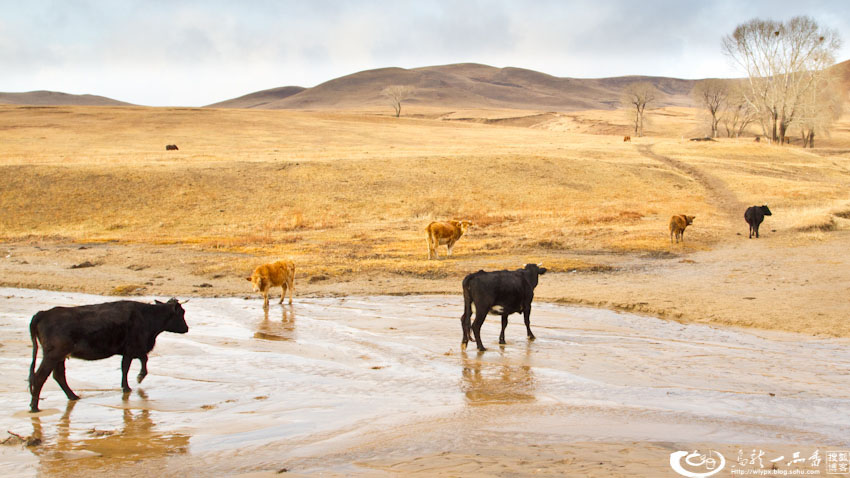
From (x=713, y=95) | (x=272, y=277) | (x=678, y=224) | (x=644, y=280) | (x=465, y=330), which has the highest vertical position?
(x=713, y=95)

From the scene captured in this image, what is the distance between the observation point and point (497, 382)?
10031mm

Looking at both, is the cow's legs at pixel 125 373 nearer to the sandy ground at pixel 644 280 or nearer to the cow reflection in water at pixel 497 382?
the cow reflection in water at pixel 497 382

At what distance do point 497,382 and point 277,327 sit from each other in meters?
6.06

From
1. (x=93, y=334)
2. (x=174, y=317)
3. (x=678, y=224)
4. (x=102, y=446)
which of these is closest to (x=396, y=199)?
(x=678, y=224)

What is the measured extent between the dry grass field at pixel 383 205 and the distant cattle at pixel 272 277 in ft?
7.07

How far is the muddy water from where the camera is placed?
7133 mm

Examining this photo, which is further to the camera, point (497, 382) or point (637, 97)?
point (637, 97)

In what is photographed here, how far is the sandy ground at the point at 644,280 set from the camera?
15.1m

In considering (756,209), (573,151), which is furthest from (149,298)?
(573,151)

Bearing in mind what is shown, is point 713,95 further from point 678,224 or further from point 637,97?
point 678,224

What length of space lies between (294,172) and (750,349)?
34.6 m

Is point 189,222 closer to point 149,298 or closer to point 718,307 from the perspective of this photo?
point 149,298

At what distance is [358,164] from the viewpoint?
150ft

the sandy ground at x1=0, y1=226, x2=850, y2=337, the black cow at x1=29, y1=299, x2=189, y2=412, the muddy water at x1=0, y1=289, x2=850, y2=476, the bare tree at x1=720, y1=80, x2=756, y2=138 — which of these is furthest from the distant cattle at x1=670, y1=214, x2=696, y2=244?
the bare tree at x1=720, y1=80, x2=756, y2=138
